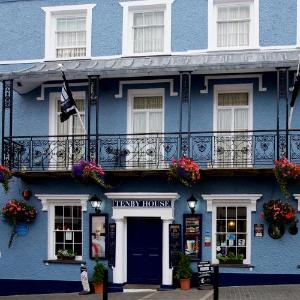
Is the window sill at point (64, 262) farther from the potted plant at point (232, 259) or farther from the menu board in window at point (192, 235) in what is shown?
the potted plant at point (232, 259)

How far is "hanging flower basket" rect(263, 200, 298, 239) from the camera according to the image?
18094mm

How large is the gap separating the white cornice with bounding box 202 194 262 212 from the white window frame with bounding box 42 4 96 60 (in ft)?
18.6

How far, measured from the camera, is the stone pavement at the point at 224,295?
17.0 meters

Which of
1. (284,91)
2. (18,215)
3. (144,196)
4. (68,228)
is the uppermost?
(284,91)

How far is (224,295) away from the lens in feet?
57.1

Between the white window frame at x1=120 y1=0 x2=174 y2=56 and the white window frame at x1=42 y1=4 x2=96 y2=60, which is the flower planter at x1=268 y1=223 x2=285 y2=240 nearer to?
the white window frame at x1=120 y1=0 x2=174 y2=56

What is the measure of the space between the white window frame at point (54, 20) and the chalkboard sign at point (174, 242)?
5757 millimetres

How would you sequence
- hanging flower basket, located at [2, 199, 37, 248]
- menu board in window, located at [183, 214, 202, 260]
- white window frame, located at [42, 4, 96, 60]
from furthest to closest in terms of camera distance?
white window frame, located at [42, 4, 96, 60] < hanging flower basket, located at [2, 199, 37, 248] < menu board in window, located at [183, 214, 202, 260]

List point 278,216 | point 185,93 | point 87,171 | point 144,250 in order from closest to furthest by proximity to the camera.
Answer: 1. point 278,216
2. point 87,171
3. point 185,93
4. point 144,250

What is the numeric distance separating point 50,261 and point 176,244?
3698 millimetres

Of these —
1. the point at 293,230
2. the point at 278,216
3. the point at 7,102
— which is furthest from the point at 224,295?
the point at 7,102

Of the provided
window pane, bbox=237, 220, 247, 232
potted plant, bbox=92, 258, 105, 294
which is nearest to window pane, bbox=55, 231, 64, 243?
potted plant, bbox=92, 258, 105, 294

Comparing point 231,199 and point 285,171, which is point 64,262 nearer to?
point 231,199

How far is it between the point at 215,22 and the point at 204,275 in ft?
23.6
